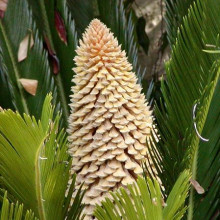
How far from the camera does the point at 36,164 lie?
1345mm

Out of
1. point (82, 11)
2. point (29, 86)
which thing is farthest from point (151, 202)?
point (82, 11)

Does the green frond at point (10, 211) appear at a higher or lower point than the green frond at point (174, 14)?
lower

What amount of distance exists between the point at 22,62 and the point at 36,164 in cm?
87

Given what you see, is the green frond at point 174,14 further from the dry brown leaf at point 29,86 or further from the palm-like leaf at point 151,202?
the palm-like leaf at point 151,202

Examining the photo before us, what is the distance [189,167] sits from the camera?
5.12 feet

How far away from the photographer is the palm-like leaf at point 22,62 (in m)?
2.12

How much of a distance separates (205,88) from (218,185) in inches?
13.8

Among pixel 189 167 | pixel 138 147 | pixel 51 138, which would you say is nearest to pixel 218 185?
pixel 189 167

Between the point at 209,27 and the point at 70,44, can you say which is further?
the point at 70,44

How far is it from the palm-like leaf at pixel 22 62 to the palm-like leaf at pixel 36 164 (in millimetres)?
697

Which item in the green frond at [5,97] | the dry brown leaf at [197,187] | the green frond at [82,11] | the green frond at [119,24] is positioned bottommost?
the dry brown leaf at [197,187]

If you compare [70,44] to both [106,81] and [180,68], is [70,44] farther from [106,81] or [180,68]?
[180,68]

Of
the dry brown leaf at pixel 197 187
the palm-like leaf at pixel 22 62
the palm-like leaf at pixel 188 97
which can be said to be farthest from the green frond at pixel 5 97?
the dry brown leaf at pixel 197 187

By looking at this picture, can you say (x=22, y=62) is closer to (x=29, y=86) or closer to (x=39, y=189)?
(x=29, y=86)
